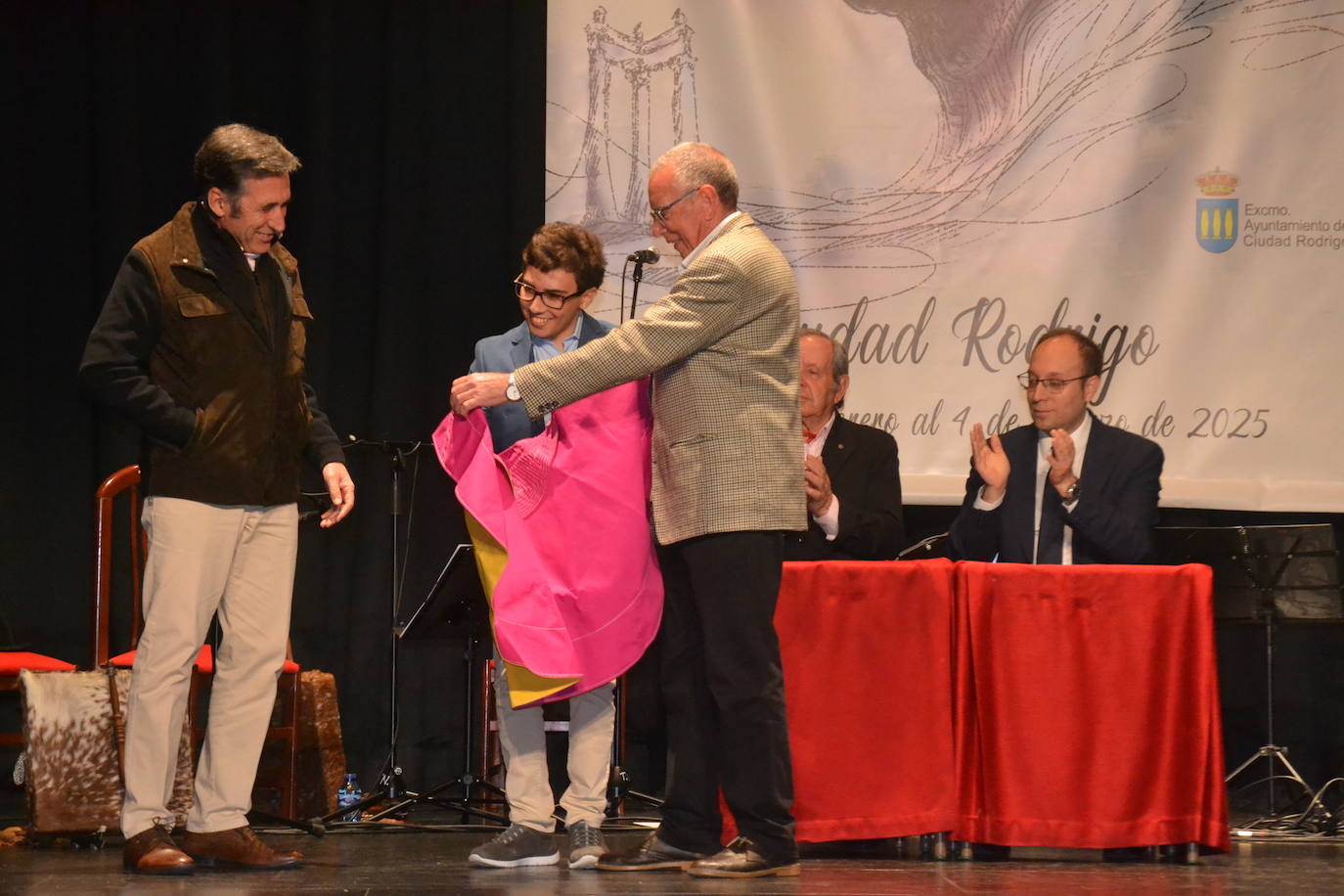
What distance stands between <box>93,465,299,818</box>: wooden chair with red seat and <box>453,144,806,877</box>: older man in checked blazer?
5.21 ft

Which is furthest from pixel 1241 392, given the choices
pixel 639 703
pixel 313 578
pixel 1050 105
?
pixel 313 578

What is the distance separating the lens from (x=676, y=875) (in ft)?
10.7

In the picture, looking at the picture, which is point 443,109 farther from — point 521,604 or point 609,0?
point 521,604

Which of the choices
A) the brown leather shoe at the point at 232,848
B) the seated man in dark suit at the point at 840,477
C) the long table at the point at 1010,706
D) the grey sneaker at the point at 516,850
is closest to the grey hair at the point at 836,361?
the seated man in dark suit at the point at 840,477

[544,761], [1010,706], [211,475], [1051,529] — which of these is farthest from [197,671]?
[1051,529]

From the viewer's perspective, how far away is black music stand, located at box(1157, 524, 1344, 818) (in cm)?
459

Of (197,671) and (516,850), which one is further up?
(197,671)

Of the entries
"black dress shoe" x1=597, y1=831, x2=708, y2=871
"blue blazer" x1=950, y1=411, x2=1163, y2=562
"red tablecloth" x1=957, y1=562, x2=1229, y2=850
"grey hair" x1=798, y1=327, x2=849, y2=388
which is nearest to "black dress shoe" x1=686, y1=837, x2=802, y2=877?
"black dress shoe" x1=597, y1=831, x2=708, y2=871

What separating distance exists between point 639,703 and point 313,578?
1.37 m

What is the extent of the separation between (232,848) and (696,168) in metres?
1.88

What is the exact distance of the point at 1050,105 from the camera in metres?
5.27

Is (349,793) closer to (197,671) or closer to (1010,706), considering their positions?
(197,671)

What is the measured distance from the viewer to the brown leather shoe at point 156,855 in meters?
3.33

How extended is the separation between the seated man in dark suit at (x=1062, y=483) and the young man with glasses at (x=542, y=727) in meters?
1.15
